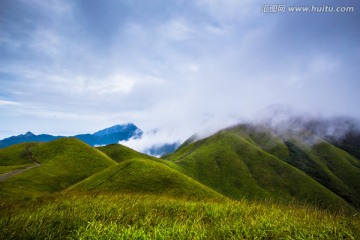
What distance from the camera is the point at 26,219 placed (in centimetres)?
1030

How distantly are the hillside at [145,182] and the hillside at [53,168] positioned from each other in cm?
1319

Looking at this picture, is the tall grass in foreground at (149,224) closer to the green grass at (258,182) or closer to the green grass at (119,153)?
the green grass at (119,153)

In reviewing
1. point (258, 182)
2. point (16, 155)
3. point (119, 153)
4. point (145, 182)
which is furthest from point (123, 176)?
point (258, 182)

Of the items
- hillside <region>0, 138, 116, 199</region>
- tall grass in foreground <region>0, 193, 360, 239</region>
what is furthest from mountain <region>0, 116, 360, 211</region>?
tall grass in foreground <region>0, 193, 360, 239</region>

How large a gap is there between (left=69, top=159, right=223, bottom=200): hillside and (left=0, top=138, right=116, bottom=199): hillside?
13188 mm

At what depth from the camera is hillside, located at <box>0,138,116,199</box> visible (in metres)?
61.7

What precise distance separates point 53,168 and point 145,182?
5077cm

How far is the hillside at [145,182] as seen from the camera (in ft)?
158

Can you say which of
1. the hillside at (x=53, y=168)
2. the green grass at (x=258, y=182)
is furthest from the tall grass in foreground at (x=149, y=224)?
the green grass at (x=258, y=182)

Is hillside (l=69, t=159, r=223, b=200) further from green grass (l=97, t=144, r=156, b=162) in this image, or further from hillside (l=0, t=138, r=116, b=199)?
green grass (l=97, t=144, r=156, b=162)

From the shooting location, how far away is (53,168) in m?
87.6

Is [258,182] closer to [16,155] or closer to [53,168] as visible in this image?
[53,168]

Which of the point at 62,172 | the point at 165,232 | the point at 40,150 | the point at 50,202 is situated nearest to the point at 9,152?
the point at 40,150

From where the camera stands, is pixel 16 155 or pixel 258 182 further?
pixel 258 182
